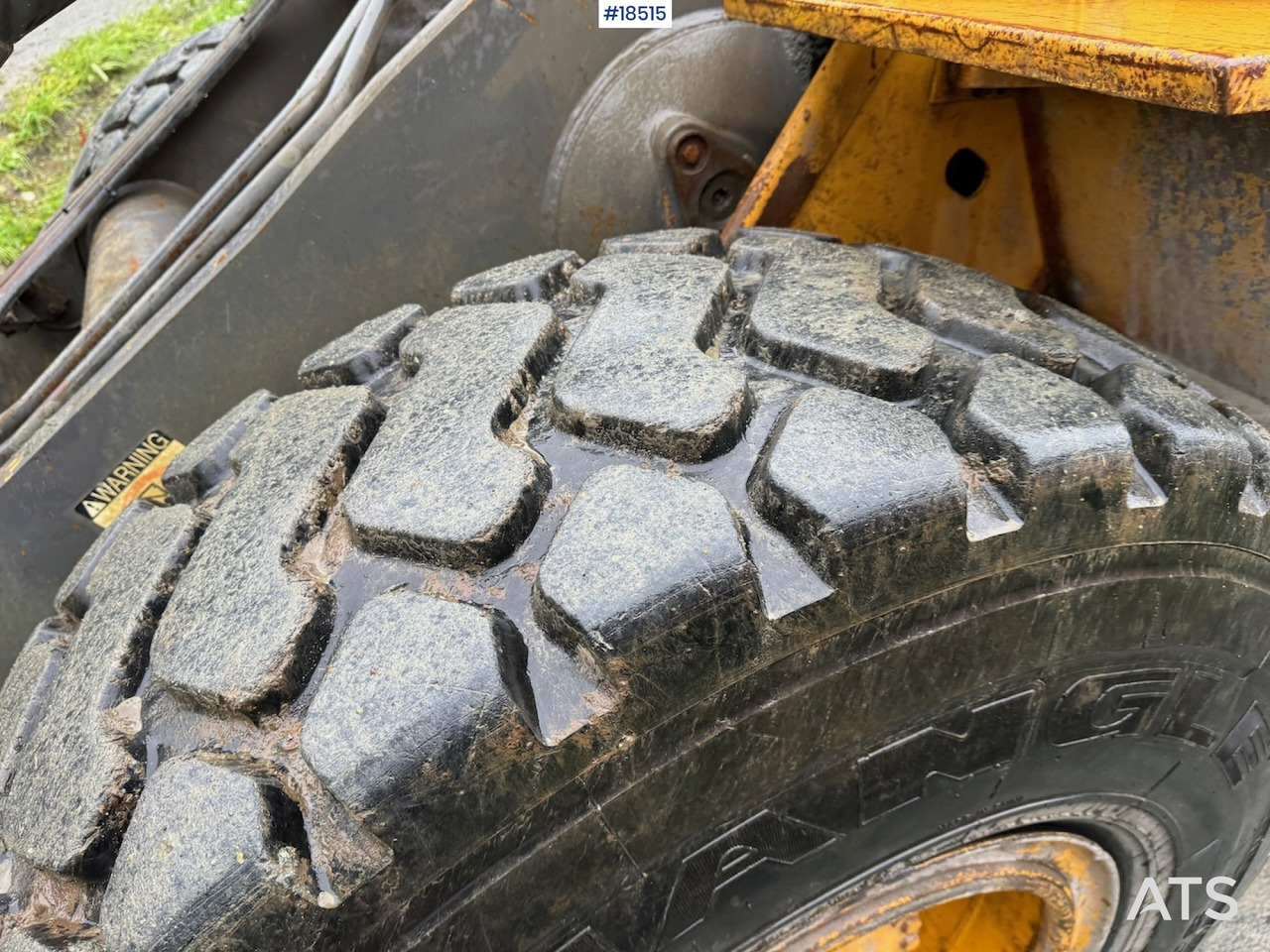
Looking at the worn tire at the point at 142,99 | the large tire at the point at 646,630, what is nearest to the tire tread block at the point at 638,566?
the large tire at the point at 646,630

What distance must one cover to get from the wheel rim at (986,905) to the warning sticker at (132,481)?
996 millimetres

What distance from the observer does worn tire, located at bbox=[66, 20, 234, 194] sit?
7.21 ft

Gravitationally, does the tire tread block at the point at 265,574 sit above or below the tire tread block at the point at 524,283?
below

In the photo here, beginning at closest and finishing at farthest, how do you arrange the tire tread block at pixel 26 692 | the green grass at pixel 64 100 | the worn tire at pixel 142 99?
the tire tread block at pixel 26 692 < the worn tire at pixel 142 99 < the green grass at pixel 64 100

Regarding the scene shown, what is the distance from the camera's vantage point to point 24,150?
4359mm

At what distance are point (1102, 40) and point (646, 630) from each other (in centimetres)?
59

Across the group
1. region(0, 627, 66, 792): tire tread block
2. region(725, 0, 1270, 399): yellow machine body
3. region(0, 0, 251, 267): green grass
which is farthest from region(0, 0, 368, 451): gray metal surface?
region(0, 0, 251, 267): green grass

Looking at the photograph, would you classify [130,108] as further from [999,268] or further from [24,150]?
[24,150]

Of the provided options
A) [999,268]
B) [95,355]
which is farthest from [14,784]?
[999,268]

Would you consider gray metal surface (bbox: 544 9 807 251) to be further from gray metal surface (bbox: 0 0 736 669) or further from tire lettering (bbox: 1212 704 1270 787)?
tire lettering (bbox: 1212 704 1270 787)

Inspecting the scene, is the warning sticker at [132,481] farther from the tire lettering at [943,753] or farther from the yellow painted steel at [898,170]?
the tire lettering at [943,753]

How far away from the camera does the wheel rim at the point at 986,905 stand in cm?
93

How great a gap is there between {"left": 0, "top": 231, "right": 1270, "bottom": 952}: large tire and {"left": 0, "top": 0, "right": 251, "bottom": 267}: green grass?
3.94m

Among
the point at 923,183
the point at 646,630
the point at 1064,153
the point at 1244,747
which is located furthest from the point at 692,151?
the point at 1244,747
